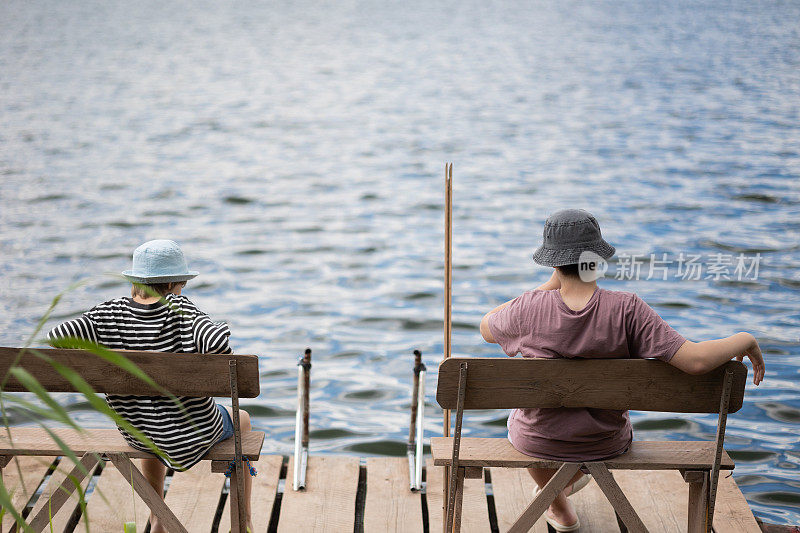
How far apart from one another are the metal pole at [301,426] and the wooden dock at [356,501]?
0.04m

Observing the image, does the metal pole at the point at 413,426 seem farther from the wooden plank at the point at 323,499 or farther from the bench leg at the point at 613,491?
the bench leg at the point at 613,491

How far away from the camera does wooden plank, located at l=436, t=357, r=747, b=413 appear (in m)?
2.53

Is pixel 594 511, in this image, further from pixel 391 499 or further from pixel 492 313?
pixel 492 313

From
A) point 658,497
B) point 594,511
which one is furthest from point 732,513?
point 594,511

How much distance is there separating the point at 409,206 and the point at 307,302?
A: 326 centimetres

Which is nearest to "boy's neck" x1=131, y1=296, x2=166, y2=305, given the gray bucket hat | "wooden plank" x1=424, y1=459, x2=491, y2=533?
the gray bucket hat

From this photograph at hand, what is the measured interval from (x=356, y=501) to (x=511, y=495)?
545 millimetres

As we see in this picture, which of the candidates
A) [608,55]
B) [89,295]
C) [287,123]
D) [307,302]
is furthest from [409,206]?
[608,55]

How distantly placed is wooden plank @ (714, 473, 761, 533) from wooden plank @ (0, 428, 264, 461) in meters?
1.54

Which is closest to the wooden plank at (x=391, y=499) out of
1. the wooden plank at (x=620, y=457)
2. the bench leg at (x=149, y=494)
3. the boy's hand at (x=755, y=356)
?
the wooden plank at (x=620, y=457)

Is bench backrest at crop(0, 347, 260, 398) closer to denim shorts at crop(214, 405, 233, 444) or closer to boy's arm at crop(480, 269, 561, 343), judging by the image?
denim shorts at crop(214, 405, 233, 444)

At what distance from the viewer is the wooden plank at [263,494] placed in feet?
10.5

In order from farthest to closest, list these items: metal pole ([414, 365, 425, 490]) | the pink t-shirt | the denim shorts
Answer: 1. metal pole ([414, 365, 425, 490])
2. the denim shorts
3. the pink t-shirt

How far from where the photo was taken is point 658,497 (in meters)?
3.34
